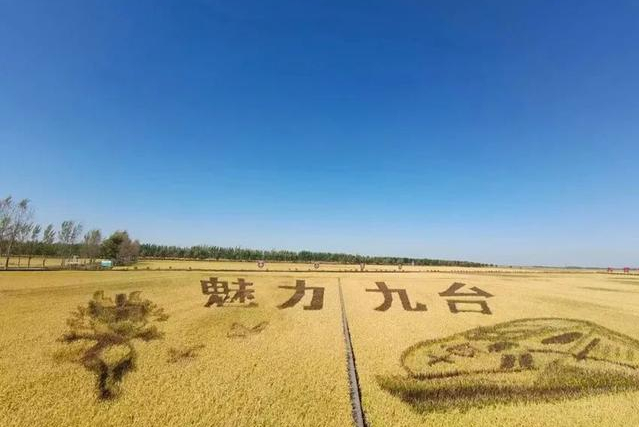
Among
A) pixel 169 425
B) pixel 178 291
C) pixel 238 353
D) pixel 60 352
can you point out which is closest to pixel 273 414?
pixel 169 425

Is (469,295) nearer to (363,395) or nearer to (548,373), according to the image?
(548,373)

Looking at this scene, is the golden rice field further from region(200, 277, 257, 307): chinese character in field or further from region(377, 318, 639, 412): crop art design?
region(200, 277, 257, 307): chinese character in field

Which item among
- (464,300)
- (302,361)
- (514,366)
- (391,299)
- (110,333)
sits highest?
(464,300)

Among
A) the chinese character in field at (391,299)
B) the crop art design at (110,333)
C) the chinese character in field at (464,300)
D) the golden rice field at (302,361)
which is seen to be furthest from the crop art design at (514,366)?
the crop art design at (110,333)

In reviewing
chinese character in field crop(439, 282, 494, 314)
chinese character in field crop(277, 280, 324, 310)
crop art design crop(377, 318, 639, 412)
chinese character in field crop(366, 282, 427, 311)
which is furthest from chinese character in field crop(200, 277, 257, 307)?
chinese character in field crop(439, 282, 494, 314)

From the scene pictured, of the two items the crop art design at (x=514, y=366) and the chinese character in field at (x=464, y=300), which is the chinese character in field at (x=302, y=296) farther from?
the crop art design at (x=514, y=366)

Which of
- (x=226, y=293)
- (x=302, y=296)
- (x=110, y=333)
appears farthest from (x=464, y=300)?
(x=110, y=333)

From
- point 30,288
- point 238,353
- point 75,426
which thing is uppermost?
point 30,288

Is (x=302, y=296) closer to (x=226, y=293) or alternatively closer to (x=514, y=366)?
(x=226, y=293)
